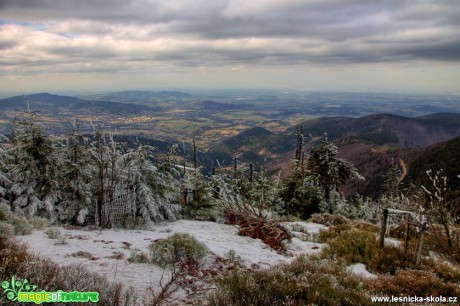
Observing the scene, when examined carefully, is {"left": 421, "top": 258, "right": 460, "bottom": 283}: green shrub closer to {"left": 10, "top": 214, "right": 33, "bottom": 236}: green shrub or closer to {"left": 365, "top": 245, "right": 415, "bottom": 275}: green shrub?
{"left": 365, "top": 245, "right": 415, "bottom": 275}: green shrub

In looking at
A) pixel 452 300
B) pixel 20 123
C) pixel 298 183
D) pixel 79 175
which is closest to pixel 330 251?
pixel 452 300

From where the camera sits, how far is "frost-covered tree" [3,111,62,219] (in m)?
13.4

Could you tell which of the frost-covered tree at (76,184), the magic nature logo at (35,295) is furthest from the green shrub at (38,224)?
the magic nature logo at (35,295)

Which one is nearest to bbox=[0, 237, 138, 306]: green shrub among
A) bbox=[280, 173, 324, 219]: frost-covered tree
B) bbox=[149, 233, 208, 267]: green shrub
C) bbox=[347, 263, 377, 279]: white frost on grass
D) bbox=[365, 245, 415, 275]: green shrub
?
bbox=[149, 233, 208, 267]: green shrub

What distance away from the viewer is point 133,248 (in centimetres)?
945

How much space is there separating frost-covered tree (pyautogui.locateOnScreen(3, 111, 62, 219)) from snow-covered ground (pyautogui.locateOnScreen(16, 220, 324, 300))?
11.4 feet

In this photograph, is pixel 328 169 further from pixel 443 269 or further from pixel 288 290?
pixel 288 290

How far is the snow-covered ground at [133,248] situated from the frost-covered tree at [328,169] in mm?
13927

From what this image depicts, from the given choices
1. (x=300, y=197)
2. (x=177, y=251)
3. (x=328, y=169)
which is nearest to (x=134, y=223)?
(x=177, y=251)

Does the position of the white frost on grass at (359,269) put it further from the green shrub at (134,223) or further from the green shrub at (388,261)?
the green shrub at (134,223)

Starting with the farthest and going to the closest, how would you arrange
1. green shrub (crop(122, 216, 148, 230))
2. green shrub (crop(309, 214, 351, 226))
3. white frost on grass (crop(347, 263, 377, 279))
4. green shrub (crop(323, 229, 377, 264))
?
1. green shrub (crop(309, 214, 351, 226))
2. green shrub (crop(122, 216, 148, 230))
3. green shrub (crop(323, 229, 377, 264))
4. white frost on grass (crop(347, 263, 377, 279))

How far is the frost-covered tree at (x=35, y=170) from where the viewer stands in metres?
13.4

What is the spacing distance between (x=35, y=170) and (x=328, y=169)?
23.6m

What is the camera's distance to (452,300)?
18.6 ft
